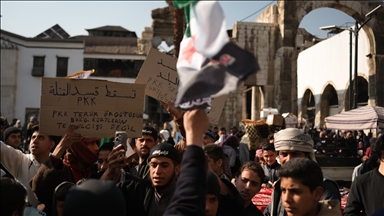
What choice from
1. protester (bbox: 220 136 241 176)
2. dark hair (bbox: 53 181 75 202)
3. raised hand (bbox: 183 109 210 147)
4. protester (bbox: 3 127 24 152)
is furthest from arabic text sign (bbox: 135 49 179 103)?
protester (bbox: 220 136 241 176)

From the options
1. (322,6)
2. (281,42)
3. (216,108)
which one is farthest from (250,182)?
(322,6)

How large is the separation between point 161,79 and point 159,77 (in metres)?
0.03

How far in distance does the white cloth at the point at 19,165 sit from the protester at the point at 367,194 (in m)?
2.84

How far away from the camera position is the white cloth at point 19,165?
3807 mm

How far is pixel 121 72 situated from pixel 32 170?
136ft

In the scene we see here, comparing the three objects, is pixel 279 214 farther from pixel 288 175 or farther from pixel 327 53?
pixel 327 53

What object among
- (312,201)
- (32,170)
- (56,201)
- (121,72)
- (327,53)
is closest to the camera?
(312,201)

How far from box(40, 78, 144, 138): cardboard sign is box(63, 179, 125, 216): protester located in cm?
191

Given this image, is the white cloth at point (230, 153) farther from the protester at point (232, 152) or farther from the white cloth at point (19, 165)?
the white cloth at point (19, 165)

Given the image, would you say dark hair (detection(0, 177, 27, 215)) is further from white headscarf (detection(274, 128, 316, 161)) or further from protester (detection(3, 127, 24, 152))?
protester (detection(3, 127, 24, 152))

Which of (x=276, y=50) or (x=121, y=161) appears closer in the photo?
(x=121, y=161)

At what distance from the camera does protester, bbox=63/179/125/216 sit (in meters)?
→ 2.07

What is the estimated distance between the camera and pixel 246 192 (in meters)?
4.08

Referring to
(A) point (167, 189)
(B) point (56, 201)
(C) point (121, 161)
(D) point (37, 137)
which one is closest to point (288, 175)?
(A) point (167, 189)
